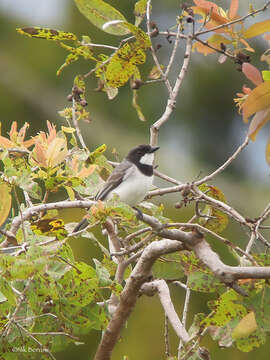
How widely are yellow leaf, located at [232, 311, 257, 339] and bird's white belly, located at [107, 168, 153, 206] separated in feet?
2.89

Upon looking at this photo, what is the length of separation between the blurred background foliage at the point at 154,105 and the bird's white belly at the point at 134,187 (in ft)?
11.6

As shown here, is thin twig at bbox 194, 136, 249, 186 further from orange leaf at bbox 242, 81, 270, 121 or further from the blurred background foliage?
the blurred background foliage

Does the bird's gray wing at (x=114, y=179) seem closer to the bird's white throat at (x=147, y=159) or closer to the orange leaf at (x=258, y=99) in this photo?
the bird's white throat at (x=147, y=159)

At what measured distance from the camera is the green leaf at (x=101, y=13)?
6.43 feet

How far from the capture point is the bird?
2539mm

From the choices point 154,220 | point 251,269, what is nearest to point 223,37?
point 154,220

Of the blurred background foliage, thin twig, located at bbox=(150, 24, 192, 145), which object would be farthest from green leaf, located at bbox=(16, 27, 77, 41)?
the blurred background foliage

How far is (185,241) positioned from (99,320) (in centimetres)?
32

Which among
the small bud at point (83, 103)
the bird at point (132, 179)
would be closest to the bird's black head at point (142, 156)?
the bird at point (132, 179)

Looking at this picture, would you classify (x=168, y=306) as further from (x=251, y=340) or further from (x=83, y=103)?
(x=83, y=103)

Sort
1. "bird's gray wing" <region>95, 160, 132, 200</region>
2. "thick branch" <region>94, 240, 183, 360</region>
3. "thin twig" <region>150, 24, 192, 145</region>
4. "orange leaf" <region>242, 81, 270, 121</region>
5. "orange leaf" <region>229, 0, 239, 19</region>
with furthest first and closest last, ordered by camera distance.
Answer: "bird's gray wing" <region>95, 160, 132, 200</region>, "thin twig" <region>150, 24, 192, 145</region>, "orange leaf" <region>229, 0, 239, 19</region>, "thick branch" <region>94, 240, 183, 360</region>, "orange leaf" <region>242, 81, 270, 121</region>

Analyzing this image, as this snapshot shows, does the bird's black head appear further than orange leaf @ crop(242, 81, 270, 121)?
Yes

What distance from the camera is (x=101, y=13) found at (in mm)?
1974

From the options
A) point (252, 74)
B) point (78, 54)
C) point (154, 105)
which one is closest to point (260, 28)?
point (252, 74)
